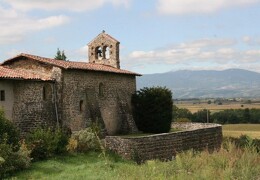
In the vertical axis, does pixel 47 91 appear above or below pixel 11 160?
above

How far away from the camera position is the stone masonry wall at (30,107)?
25.0 meters

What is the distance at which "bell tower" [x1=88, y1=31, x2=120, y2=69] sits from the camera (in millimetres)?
36250

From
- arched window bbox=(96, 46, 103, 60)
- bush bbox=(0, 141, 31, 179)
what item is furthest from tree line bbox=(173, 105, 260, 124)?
bush bbox=(0, 141, 31, 179)

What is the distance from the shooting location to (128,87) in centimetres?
3519

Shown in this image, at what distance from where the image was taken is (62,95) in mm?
26781

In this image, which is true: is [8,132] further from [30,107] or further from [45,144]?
[30,107]

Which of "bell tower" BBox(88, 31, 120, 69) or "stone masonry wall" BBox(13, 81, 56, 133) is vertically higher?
"bell tower" BBox(88, 31, 120, 69)

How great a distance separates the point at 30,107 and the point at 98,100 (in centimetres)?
654

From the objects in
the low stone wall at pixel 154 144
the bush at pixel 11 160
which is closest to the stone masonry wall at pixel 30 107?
the low stone wall at pixel 154 144

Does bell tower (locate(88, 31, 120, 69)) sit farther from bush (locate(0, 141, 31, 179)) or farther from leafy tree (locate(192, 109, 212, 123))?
leafy tree (locate(192, 109, 212, 123))

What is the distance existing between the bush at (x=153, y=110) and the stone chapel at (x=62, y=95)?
96cm

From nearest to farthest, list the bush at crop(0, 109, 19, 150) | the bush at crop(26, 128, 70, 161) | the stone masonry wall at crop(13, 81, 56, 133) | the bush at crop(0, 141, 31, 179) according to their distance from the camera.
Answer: the bush at crop(0, 141, 31, 179)
the bush at crop(0, 109, 19, 150)
the bush at crop(26, 128, 70, 161)
the stone masonry wall at crop(13, 81, 56, 133)

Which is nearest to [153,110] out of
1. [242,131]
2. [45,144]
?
[45,144]

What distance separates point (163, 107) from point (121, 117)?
3.65m
